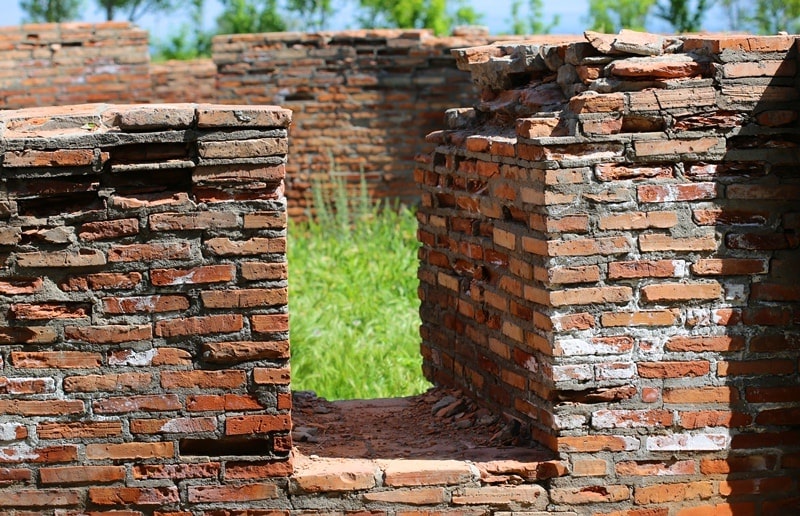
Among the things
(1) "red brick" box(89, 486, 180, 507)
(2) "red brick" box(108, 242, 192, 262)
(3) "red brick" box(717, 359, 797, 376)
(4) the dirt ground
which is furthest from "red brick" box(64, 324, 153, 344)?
(3) "red brick" box(717, 359, 797, 376)

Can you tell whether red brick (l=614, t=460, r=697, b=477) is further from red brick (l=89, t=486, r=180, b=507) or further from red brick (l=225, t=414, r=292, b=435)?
red brick (l=89, t=486, r=180, b=507)

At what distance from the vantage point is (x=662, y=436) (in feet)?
12.4

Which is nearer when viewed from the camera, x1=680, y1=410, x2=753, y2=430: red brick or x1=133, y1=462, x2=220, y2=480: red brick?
x1=133, y1=462, x2=220, y2=480: red brick

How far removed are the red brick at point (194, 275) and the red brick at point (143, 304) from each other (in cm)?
5

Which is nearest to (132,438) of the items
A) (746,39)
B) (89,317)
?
(89,317)

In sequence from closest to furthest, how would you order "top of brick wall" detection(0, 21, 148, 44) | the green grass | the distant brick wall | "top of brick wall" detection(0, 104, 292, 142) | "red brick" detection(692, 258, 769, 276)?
"top of brick wall" detection(0, 104, 292, 142)
"red brick" detection(692, 258, 769, 276)
the green grass
"top of brick wall" detection(0, 21, 148, 44)
the distant brick wall

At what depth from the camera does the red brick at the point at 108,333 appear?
11.8 feet

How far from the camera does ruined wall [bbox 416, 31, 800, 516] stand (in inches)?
145

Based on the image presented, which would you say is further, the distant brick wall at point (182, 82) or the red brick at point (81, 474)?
the distant brick wall at point (182, 82)

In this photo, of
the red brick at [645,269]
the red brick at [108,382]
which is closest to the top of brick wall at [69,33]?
the red brick at [108,382]

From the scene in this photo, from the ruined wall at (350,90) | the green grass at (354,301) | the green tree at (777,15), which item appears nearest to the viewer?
the green grass at (354,301)

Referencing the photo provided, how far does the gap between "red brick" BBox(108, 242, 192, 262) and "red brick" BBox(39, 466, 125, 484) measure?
70cm

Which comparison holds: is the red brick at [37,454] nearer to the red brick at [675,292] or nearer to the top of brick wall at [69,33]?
the red brick at [675,292]

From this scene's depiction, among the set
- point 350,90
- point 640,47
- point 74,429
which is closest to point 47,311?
point 74,429
